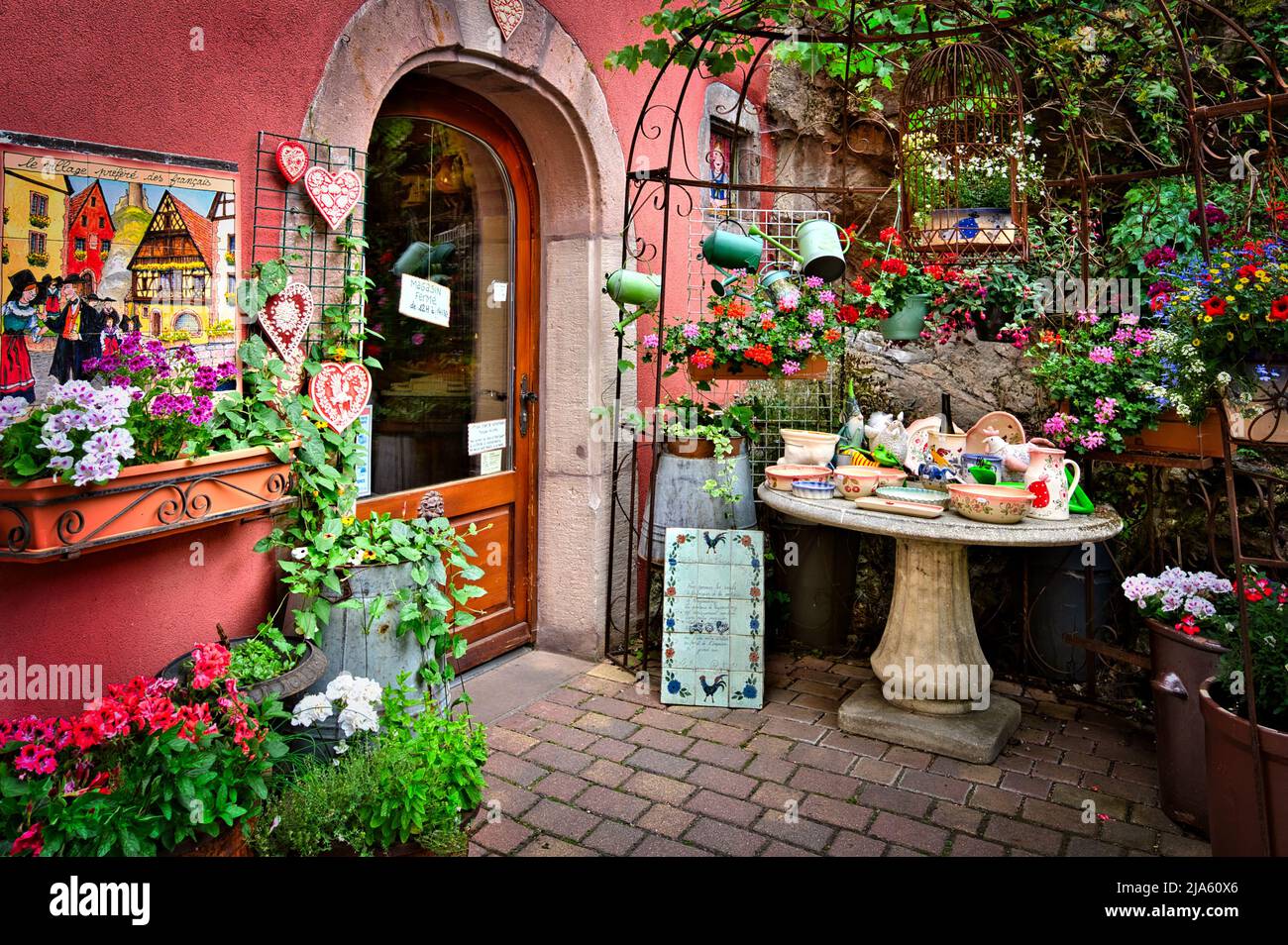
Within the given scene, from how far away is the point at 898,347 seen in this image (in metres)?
4.82

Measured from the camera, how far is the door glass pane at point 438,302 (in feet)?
11.9

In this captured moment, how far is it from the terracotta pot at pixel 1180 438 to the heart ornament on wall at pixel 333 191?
10.2 feet

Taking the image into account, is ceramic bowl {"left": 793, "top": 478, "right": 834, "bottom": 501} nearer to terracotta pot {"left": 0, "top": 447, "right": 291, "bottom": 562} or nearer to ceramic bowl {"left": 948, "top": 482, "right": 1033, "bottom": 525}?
ceramic bowl {"left": 948, "top": 482, "right": 1033, "bottom": 525}

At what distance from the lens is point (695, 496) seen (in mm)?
4098

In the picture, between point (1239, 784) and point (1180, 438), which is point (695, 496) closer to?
point (1180, 438)

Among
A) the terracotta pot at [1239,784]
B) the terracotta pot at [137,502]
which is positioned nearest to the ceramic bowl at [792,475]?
the terracotta pot at [1239,784]

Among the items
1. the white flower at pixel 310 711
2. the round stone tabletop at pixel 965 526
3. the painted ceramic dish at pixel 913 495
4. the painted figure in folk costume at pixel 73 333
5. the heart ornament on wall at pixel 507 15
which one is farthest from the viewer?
the heart ornament on wall at pixel 507 15

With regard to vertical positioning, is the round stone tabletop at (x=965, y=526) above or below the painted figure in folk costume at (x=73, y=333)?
below

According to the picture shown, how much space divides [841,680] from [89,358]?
3.35 meters

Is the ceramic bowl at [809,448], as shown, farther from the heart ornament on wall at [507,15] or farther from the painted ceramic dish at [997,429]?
the heart ornament on wall at [507,15]

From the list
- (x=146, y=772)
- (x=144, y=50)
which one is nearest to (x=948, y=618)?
(x=146, y=772)

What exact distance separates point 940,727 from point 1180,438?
56.9 inches

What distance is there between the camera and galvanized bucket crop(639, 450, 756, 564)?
4.10 m

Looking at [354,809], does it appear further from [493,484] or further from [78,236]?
[493,484]
